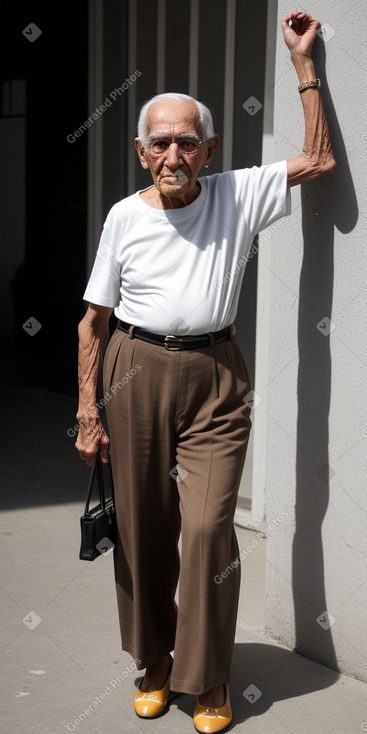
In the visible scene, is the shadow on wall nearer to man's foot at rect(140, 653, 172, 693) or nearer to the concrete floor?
the concrete floor

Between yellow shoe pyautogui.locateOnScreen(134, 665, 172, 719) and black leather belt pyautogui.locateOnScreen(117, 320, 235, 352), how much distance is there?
116 cm

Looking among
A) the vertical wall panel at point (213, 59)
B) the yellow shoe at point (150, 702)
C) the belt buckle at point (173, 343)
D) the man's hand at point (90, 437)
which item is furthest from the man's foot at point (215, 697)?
the vertical wall panel at point (213, 59)

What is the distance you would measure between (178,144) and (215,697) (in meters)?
1.71

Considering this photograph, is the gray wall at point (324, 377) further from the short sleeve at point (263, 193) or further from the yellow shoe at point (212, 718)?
the yellow shoe at point (212, 718)

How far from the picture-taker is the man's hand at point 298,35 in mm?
3393

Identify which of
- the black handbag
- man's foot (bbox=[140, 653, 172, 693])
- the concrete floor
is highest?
the black handbag

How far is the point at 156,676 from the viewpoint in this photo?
3.51m

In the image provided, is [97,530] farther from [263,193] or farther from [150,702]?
[263,193]

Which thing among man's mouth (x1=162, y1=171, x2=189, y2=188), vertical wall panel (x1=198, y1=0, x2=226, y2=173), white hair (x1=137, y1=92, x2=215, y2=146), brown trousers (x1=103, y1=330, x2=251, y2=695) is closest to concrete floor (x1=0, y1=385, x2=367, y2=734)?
brown trousers (x1=103, y1=330, x2=251, y2=695)

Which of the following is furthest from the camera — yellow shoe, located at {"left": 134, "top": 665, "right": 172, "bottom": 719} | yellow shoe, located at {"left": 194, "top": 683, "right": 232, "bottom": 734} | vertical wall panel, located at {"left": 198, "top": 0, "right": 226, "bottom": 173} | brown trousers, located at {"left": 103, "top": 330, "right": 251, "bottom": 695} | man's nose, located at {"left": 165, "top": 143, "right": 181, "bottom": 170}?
vertical wall panel, located at {"left": 198, "top": 0, "right": 226, "bottom": 173}

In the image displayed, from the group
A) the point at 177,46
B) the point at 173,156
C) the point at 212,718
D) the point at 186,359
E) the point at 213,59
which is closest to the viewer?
the point at 173,156

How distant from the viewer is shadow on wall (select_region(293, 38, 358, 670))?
3477 mm

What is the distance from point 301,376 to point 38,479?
2.89m

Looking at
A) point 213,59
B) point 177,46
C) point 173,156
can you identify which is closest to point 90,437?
point 173,156
